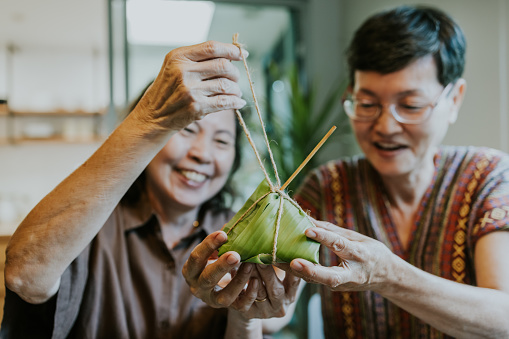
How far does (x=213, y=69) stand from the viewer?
844mm

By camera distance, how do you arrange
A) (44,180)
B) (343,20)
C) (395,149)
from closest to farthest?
(395,149) → (44,180) → (343,20)

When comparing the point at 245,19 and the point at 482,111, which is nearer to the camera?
the point at 482,111

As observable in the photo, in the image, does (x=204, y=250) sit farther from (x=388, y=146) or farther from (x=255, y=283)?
(x=388, y=146)

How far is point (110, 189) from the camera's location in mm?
898

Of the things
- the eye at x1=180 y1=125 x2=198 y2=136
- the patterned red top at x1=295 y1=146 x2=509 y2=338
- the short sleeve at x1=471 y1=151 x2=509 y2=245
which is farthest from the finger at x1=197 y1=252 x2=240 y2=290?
the short sleeve at x1=471 y1=151 x2=509 y2=245

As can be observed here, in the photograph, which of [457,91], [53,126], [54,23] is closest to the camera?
[457,91]

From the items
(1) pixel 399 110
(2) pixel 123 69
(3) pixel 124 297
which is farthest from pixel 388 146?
(2) pixel 123 69

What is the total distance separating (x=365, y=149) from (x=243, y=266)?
0.70 meters

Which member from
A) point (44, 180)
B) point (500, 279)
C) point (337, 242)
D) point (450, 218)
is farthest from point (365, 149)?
point (44, 180)

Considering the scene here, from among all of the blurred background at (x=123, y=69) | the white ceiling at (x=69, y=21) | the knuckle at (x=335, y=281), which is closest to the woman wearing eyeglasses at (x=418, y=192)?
the knuckle at (x=335, y=281)

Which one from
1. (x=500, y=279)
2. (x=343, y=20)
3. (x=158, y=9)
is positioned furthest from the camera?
(x=343, y=20)

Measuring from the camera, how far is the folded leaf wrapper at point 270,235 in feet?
2.79

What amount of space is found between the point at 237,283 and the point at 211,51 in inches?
18.0

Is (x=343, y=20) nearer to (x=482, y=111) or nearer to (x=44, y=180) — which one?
(x=482, y=111)
